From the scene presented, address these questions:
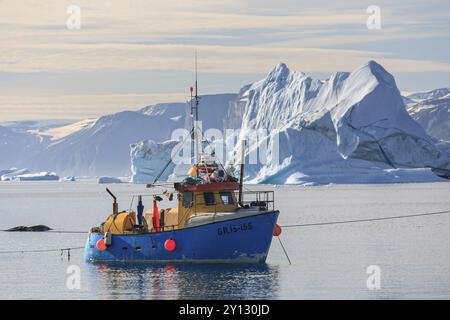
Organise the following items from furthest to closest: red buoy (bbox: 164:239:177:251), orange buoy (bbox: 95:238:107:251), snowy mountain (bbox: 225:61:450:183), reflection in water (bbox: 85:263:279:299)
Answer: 1. snowy mountain (bbox: 225:61:450:183)
2. orange buoy (bbox: 95:238:107:251)
3. red buoy (bbox: 164:239:177:251)
4. reflection in water (bbox: 85:263:279:299)

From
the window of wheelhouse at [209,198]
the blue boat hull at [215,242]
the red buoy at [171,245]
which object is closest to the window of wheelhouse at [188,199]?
the window of wheelhouse at [209,198]

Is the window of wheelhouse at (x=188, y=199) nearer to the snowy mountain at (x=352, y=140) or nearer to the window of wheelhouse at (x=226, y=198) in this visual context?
the window of wheelhouse at (x=226, y=198)

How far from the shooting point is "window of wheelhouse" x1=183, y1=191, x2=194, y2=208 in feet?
133

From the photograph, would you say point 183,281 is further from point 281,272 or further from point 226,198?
point 226,198

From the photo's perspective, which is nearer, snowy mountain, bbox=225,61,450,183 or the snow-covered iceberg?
snowy mountain, bbox=225,61,450,183

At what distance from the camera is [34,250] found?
5384 cm

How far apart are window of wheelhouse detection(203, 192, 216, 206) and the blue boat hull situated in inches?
57.9

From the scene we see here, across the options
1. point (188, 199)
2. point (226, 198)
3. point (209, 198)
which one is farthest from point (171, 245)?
point (226, 198)

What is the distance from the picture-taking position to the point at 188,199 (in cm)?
4059

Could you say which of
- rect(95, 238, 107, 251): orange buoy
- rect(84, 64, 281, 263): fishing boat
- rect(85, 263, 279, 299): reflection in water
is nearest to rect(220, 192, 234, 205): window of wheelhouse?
rect(84, 64, 281, 263): fishing boat

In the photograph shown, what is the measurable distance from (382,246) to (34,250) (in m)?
17.9

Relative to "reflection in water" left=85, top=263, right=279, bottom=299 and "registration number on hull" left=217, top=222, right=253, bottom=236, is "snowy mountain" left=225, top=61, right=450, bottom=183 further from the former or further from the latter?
"registration number on hull" left=217, top=222, right=253, bottom=236
